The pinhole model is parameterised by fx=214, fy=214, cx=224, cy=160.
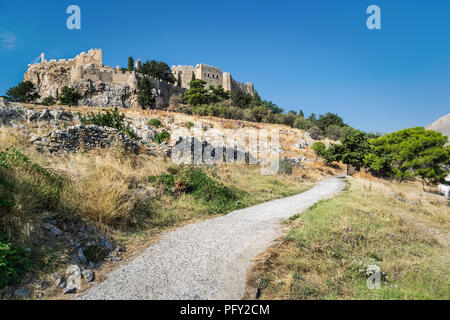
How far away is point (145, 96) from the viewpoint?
3678 cm

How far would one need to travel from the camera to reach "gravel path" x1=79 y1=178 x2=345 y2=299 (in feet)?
8.74

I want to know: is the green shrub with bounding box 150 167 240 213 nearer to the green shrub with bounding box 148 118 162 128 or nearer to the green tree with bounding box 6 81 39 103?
the green shrub with bounding box 148 118 162 128

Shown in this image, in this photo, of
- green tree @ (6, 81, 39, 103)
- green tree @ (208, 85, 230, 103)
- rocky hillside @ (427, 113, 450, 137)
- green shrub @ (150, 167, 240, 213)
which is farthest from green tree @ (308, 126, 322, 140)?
green tree @ (6, 81, 39, 103)

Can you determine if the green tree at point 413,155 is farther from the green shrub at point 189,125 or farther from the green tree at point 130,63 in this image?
the green tree at point 130,63

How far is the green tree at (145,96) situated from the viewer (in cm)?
3681

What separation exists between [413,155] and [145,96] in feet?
120

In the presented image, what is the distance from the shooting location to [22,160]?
4348mm

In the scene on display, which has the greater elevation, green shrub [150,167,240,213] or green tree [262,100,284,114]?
green tree [262,100,284,114]

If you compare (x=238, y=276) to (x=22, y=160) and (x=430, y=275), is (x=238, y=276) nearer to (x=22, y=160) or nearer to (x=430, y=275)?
(x=430, y=275)

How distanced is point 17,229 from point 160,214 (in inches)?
111

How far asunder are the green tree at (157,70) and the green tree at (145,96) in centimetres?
1142

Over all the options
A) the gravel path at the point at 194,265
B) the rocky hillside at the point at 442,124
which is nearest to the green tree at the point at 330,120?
the rocky hillside at the point at 442,124

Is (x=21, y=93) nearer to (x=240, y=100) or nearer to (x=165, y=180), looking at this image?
(x=240, y=100)

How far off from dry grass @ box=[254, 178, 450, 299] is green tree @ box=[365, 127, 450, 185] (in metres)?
15.4
